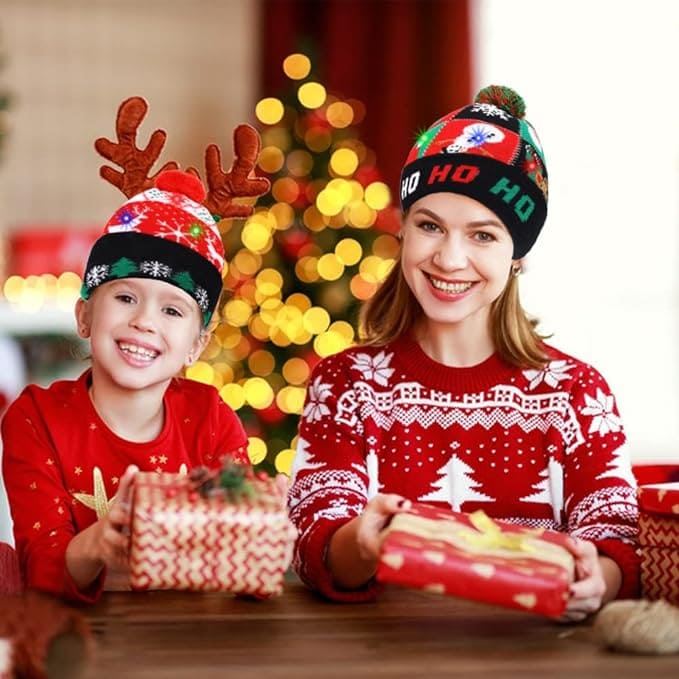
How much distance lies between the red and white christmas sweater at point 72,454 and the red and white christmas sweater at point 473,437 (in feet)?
0.49

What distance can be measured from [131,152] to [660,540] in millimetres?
865

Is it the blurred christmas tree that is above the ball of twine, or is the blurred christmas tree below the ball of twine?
above

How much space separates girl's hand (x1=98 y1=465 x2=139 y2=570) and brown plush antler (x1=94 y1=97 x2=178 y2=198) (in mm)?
521

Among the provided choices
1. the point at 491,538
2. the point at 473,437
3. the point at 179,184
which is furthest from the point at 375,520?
the point at 179,184

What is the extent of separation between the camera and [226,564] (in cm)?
123

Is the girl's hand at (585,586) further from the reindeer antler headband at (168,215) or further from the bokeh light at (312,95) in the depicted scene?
the bokeh light at (312,95)

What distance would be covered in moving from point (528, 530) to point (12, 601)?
0.56 m

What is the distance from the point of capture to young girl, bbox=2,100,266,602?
1563 mm

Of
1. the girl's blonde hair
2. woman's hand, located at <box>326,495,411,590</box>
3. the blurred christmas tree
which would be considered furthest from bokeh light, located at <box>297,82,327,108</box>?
woman's hand, located at <box>326,495,411,590</box>

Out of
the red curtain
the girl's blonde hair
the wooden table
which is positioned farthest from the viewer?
the red curtain

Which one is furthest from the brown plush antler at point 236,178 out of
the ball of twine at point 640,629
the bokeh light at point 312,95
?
the bokeh light at point 312,95

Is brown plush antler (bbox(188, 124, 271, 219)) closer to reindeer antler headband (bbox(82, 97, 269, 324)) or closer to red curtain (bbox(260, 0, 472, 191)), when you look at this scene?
reindeer antler headband (bbox(82, 97, 269, 324))

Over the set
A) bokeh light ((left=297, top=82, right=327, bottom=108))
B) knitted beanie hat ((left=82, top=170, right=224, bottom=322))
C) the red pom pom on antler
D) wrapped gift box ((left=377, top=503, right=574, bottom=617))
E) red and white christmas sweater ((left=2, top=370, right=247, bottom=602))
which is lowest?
wrapped gift box ((left=377, top=503, right=574, bottom=617))

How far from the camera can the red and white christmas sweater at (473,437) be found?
1714 millimetres
